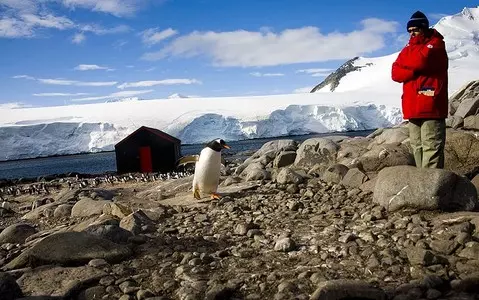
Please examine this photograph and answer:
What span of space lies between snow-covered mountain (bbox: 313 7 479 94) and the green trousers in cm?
9809

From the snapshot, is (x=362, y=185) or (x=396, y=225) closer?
(x=396, y=225)

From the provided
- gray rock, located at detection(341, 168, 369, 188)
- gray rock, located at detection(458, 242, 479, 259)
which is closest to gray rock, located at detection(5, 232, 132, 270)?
gray rock, located at detection(458, 242, 479, 259)

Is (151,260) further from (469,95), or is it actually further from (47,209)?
(469,95)

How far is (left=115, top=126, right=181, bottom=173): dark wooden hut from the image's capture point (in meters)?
16.1

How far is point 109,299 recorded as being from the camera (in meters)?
2.52

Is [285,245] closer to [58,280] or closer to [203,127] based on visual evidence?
[58,280]

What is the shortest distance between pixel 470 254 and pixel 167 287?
6.25 ft

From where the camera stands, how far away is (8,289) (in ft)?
8.11

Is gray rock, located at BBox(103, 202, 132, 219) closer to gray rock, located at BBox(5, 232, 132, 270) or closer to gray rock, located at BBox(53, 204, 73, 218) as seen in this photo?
gray rock, located at BBox(53, 204, 73, 218)

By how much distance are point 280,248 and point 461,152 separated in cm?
403

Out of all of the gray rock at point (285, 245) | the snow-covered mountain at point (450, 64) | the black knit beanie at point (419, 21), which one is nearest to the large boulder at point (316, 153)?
the black knit beanie at point (419, 21)

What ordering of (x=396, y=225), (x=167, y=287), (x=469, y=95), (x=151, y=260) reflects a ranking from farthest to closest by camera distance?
(x=469, y=95) → (x=396, y=225) → (x=151, y=260) → (x=167, y=287)

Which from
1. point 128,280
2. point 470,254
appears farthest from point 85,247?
point 470,254

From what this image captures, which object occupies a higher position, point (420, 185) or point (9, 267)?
point (420, 185)
